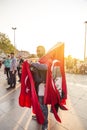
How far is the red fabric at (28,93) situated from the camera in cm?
316

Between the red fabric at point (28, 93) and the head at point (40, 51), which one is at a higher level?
the head at point (40, 51)

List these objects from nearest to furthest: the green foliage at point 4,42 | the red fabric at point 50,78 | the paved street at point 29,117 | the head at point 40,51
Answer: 1. the red fabric at point 50,78
2. the head at point 40,51
3. the paved street at point 29,117
4. the green foliage at point 4,42

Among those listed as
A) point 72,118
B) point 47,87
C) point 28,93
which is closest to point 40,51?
point 47,87

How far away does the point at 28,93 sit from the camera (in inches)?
130

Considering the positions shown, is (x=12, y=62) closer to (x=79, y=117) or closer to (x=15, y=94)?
(x=15, y=94)

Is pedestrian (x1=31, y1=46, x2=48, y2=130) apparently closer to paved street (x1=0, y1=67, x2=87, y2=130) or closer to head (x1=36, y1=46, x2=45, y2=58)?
head (x1=36, y1=46, x2=45, y2=58)

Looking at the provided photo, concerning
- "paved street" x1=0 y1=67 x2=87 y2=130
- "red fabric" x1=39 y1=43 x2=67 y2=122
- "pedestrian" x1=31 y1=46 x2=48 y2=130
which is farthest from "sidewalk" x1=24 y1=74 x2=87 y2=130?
"pedestrian" x1=31 y1=46 x2=48 y2=130

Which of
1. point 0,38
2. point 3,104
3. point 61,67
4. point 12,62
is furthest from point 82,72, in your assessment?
point 0,38

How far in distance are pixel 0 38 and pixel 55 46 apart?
41.9m

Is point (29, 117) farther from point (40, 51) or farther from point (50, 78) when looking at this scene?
point (40, 51)

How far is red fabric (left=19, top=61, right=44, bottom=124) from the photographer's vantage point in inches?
125

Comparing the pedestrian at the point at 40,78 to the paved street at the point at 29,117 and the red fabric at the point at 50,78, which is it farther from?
the paved street at the point at 29,117

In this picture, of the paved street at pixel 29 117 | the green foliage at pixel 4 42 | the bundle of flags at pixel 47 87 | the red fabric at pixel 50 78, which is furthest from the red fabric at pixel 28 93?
the green foliage at pixel 4 42

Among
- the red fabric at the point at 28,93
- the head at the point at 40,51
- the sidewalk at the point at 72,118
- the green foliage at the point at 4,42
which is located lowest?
the sidewalk at the point at 72,118
